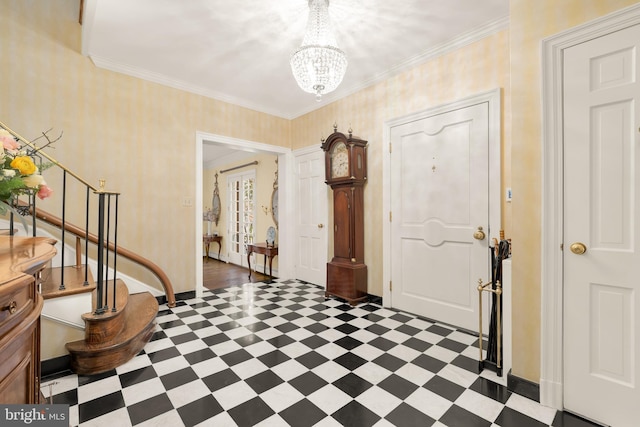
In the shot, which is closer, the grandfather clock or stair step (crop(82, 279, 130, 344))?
stair step (crop(82, 279, 130, 344))

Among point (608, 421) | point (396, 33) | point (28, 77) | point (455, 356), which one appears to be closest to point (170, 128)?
point (28, 77)

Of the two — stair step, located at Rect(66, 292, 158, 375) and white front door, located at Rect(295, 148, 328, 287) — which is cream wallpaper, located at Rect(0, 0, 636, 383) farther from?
stair step, located at Rect(66, 292, 158, 375)

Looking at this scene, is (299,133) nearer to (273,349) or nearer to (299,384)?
(273,349)

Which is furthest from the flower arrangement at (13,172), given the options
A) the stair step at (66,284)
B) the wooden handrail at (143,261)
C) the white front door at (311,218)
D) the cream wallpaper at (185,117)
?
the white front door at (311,218)

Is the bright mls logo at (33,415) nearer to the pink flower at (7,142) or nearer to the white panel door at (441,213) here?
the pink flower at (7,142)

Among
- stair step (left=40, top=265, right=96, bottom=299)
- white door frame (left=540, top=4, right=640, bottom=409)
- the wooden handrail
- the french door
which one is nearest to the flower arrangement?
stair step (left=40, top=265, right=96, bottom=299)

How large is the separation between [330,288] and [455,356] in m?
1.76

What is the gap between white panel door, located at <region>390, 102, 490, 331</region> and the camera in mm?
2676

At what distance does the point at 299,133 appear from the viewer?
469 centimetres

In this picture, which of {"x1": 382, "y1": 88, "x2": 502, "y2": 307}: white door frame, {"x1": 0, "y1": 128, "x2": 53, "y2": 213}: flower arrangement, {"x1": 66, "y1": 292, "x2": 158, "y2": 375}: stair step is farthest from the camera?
{"x1": 382, "y1": 88, "x2": 502, "y2": 307}: white door frame

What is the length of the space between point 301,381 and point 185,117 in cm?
341

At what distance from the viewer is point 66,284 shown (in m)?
2.26

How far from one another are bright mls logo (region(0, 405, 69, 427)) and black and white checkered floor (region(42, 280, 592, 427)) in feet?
2.17

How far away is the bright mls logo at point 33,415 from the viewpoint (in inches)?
32.9
